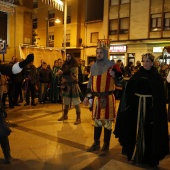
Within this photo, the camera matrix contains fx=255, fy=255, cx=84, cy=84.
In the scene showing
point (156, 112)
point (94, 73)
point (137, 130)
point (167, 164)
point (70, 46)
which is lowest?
point (167, 164)

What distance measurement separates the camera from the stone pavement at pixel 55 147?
13.3 ft

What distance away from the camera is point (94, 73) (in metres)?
4.62

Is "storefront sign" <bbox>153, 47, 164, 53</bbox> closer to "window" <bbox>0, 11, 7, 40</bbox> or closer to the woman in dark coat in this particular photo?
"window" <bbox>0, 11, 7, 40</bbox>

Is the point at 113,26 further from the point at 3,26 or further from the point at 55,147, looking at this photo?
the point at 55,147

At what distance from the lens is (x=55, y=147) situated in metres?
4.83

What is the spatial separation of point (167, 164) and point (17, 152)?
2586 millimetres

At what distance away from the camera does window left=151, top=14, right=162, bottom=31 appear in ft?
72.4

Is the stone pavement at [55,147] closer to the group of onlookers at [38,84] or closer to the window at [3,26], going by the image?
the group of onlookers at [38,84]

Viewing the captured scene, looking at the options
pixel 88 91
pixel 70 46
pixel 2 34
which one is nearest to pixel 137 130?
pixel 88 91

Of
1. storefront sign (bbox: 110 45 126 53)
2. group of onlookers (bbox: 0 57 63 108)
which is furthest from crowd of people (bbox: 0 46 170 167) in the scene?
storefront sign (bbox: 110 45 126 53)

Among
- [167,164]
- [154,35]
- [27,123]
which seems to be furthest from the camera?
[154,35]

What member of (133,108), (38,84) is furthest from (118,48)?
(133,108)

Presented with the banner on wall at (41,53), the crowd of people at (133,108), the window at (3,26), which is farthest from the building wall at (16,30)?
the crowd of people at (133,108)

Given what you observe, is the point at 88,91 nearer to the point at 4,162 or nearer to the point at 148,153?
the point at 148,153
